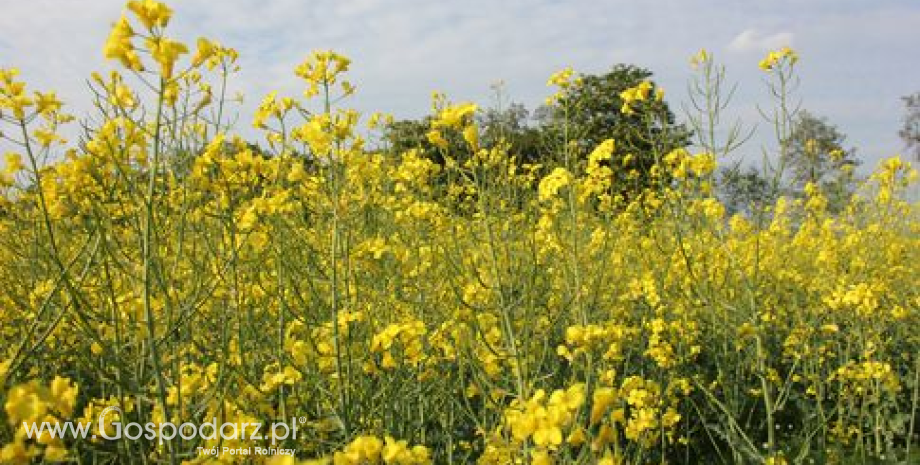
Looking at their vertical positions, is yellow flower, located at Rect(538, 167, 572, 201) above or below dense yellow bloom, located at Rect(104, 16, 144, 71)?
below

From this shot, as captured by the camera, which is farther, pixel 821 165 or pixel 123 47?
pixel 821 165

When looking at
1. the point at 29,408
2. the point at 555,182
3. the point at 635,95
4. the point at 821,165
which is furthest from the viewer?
the point at 821,165

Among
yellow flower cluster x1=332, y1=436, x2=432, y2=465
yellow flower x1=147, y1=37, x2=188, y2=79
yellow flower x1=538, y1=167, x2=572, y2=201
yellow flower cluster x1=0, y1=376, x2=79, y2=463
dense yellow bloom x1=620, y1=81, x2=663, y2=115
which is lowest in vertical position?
yellow flower cluster x1=332, y1=436, x2=432, y2=465

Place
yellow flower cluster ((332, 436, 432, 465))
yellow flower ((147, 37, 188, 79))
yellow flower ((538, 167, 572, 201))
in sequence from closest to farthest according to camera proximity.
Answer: yellow flower cluster ((332, 436, 432, 465)), yellow flower ((147, 37, 188, 79)), yellow flower ((538, 167, 572, 201))

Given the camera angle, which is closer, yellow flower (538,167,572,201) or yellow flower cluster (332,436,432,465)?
yellow flower cluster (332,436,432,465)

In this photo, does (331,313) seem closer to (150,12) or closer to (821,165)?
(150,12)

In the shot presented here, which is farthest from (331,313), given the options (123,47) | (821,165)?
(821,165)

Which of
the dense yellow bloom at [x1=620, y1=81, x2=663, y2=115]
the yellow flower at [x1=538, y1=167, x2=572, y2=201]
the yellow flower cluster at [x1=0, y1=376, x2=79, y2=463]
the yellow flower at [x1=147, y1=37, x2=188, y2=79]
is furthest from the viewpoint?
the dense yellow bloom at [x1=620, y1=81, x2=663, y2=115]

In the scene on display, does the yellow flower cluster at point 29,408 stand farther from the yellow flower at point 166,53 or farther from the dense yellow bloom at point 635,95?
the dense yellow bloom at point 635,95

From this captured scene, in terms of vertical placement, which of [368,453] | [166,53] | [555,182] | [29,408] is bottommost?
[368,453]

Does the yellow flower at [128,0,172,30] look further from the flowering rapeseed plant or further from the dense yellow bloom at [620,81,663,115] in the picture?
the dense yellow bloom at [620,81,663,115]

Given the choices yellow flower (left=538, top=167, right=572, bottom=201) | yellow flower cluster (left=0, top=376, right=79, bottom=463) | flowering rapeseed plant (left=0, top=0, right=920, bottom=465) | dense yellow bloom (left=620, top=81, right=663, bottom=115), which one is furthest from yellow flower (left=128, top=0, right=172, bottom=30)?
dense yellow bloom (left=620, top=81, right=663, bottom=115)

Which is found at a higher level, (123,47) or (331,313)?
(123,47)

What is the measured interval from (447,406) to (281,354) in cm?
103
